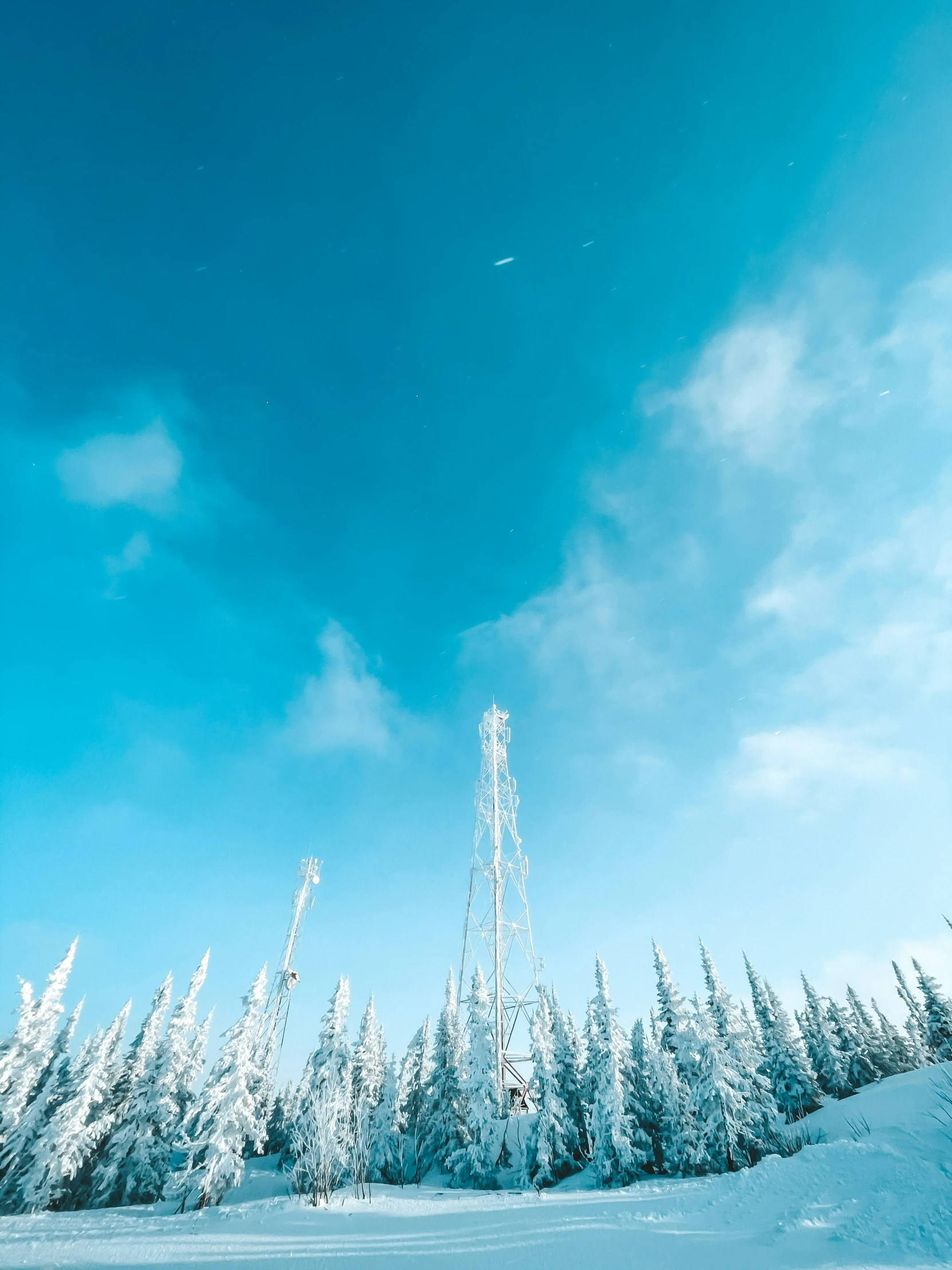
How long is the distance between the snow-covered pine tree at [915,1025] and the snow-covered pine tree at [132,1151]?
64.6 meters

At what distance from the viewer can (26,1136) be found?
3133cm

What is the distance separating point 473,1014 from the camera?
2817 cm

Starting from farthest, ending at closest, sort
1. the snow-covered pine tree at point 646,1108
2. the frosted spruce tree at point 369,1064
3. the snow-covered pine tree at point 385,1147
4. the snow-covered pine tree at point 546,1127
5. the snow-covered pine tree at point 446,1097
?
1. the frosted spruce tree at point 369,1064
2. the snow-covered pine tree at point 446,1097
3. the snow-covered pine tree at point 385,1147
4. the snow-covered pine tree at point 646,1108
5. the snow-covered pine tree at point 546,1127

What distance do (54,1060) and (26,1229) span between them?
984 inches

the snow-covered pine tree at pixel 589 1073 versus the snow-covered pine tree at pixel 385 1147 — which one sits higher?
the snow-covered pine tree at pixel 589 1073

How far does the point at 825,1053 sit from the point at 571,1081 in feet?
88.6

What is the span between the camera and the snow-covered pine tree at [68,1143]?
28.7 metres

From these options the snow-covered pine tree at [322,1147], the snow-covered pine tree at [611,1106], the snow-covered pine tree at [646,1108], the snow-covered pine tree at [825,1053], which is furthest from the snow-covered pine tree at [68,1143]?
the snow-covered pine tree at [825,1053]

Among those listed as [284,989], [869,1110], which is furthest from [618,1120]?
[284,989]

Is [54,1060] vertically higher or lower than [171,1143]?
higher

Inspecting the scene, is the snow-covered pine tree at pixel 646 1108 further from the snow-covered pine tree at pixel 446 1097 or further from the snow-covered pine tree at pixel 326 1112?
the snow-covered pine tree at pixel 326 1112

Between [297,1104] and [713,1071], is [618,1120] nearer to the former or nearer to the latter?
[713,1071]

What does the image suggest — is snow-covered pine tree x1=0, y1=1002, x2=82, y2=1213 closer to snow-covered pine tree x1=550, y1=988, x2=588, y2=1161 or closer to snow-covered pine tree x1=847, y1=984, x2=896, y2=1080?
snow-covered pine tree x1=550, y1=988, x2=588, y2=1161

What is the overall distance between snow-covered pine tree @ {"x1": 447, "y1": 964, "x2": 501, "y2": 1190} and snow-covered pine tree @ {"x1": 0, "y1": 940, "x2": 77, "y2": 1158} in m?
27.0
